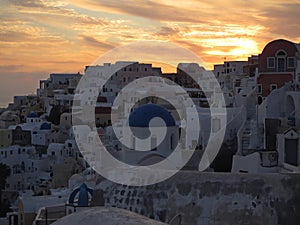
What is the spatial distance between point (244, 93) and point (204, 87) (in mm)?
18097

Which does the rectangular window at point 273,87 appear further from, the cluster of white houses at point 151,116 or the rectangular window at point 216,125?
the rectangular window at point 216,125

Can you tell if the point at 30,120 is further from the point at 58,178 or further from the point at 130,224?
the point at 130,224

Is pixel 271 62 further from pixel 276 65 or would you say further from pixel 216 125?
pixel 216 125

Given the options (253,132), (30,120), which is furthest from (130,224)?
(30,120)

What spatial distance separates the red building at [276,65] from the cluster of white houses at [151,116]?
4 cm

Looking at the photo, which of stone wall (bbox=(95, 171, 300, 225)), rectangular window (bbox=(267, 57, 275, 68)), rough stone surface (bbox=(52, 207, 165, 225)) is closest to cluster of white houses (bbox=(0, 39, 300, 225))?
rectangular window (bbox=(267, 57, 275, 68))

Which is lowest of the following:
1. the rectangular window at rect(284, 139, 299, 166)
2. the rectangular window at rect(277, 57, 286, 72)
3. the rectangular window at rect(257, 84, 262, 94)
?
the rectangular window at rect(284, 139, 299, 166)

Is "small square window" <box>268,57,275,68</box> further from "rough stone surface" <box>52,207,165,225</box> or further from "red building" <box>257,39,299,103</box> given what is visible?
"rough stone surface" <box>52,207,165,225</box>

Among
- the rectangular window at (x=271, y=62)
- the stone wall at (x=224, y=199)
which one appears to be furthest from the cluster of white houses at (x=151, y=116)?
the stone wall at (x=224, y=199)

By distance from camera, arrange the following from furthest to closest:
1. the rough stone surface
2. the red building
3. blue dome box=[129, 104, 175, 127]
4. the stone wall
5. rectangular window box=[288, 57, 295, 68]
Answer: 1. rectangular window box=[288, 57, 295, 68]
2. the red building
3. blue dome box=[129, 104, 175, 127]
4. the stone wall
5. the rough stone surface

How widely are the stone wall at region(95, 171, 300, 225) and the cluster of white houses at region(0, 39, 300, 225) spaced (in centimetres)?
401

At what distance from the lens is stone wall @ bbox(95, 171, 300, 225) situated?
9.57 metres

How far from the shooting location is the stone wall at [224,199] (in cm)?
957

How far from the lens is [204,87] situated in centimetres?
4616
